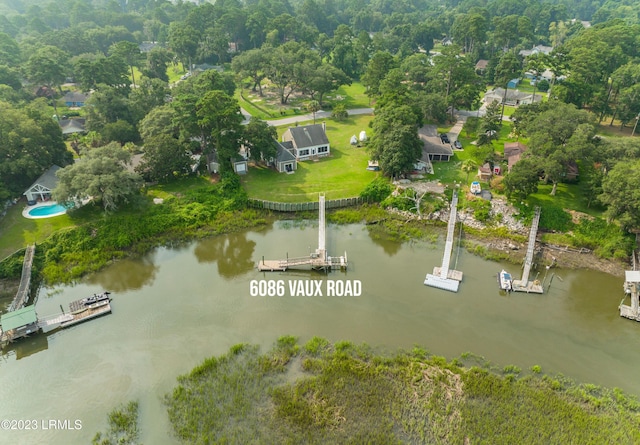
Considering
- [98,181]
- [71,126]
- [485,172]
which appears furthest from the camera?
[71,126]

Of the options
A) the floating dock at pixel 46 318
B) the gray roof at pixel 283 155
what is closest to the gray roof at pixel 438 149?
the gray roof at pixel 283 155

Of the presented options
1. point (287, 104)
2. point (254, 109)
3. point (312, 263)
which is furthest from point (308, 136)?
point (312, 263)

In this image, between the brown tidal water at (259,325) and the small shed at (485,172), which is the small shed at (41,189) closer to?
the brown tidal water at (259,325)

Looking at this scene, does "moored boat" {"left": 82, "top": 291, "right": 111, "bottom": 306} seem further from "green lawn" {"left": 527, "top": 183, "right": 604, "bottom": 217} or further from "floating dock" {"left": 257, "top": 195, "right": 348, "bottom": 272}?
"green lawn" {"left": 527, "top": 183, "right": 604, "bottom": 217}

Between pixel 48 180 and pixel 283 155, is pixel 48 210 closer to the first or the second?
pixel 48 180

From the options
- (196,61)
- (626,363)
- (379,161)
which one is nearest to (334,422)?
(626,363)

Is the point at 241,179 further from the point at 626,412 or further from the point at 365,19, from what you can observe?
the point at 365,19
